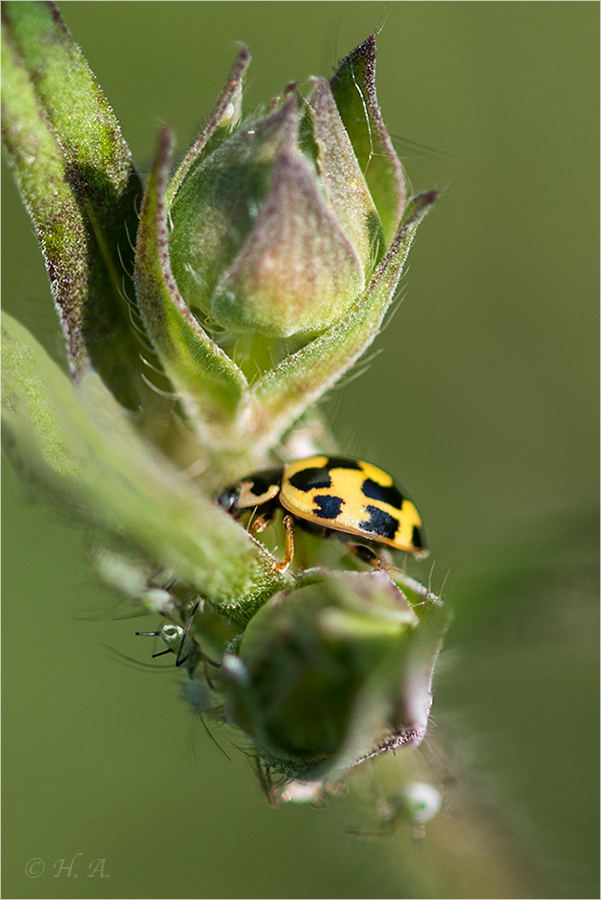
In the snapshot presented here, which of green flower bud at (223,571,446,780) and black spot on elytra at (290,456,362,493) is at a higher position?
green flower bud at (223,571,446,780)

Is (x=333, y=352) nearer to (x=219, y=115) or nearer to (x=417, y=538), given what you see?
(x=219, y=115)

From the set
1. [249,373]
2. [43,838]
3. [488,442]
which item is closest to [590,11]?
[488,442]

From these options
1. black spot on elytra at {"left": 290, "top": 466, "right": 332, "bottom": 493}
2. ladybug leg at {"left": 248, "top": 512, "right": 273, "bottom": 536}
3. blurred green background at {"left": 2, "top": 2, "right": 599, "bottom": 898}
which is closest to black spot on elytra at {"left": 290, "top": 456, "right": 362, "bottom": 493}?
black spot on elytra at {"left": 290, "top": 466, "right": 332, "bottom": 493}

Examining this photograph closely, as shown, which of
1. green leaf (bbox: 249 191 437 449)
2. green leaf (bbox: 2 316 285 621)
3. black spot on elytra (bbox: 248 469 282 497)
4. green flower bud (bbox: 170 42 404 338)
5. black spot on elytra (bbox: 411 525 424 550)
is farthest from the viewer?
black spot on elytra (bbox: 411 525 424 550)

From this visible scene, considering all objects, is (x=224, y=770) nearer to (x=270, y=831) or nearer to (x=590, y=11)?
(x=270, y=831)

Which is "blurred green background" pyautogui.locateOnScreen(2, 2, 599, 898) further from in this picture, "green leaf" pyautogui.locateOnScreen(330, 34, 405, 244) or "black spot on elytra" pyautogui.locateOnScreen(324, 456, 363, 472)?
"green leaf" pyautogui.locateOnScreen(330, 34, 405, 244)

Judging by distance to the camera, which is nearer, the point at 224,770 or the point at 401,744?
the point at 401,744
